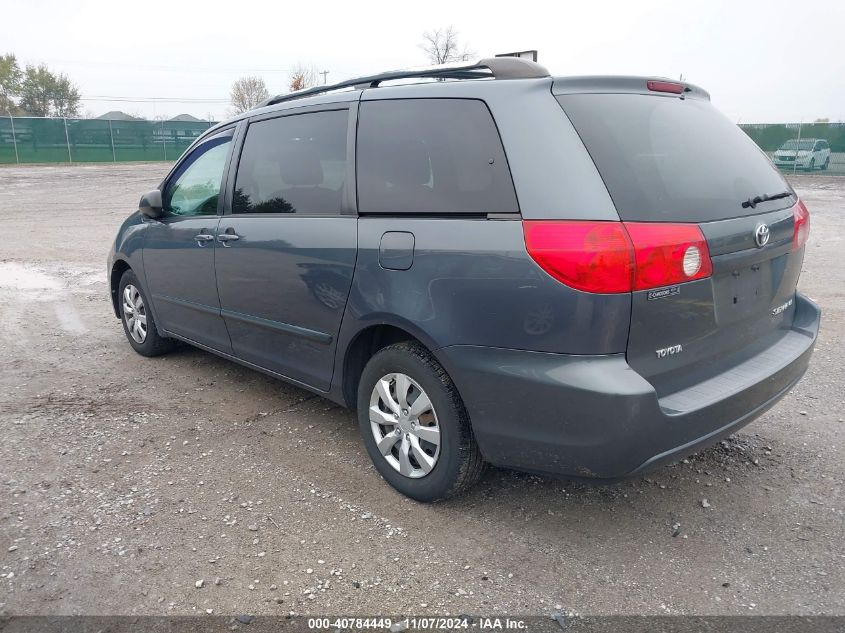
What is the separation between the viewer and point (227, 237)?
389 centimetres

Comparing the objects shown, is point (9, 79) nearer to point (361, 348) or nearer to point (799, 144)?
point (799, 144)

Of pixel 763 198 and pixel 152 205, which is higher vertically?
pixel 763 198

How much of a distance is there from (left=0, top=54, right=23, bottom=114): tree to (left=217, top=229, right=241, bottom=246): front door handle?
65.5m

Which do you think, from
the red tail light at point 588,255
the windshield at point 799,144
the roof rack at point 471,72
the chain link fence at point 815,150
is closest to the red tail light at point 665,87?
the roof rack at point 471,72

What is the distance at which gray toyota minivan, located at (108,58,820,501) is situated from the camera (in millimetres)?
2367

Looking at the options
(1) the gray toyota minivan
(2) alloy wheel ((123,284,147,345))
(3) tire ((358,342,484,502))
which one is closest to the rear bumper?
(1) the gray toyota minivan

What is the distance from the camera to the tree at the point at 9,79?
2272 inches

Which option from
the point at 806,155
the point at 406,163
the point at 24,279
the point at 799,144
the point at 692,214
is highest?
the point at 799,144

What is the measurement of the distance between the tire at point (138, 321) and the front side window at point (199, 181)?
→ 0.83 metres

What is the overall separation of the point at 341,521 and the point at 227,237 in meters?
1.84

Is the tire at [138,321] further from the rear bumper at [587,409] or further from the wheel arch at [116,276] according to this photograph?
the rear bumper at [587,409]

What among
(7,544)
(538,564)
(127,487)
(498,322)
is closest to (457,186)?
(498,322)

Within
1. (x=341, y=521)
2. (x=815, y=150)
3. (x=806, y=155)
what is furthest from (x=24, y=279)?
(x=815, y=150)

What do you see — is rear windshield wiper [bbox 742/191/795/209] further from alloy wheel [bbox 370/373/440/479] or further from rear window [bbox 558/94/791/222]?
alloy wheel [bbox 370/373/440/479]
